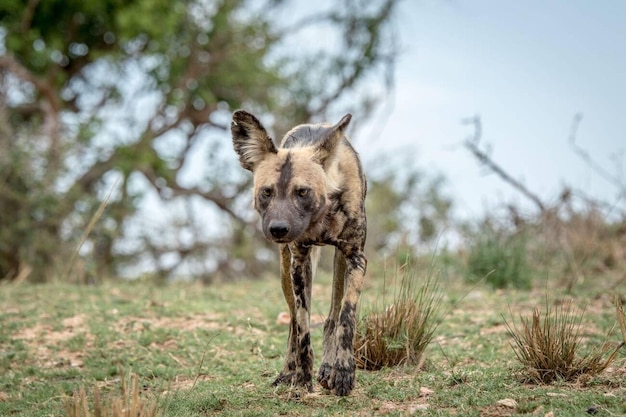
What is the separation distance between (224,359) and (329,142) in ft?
7.89

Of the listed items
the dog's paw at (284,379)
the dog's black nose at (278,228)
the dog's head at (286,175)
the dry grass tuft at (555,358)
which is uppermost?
the dog's head at (286,175)

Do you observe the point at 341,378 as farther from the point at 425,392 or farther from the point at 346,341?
the point at 425,392

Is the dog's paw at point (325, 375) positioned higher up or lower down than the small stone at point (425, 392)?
higher up

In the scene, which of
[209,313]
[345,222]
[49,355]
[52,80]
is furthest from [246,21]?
[345,222]

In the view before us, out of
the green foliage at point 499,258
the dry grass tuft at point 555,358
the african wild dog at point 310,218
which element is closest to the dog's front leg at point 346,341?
the african wild dog at point 310,218

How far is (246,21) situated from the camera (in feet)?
64.1

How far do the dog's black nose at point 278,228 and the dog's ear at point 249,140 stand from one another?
64 cm

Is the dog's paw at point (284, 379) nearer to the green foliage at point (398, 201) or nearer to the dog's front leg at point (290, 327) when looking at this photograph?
the dog's front leg at point (290, 327)

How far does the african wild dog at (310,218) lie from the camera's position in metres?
4.82

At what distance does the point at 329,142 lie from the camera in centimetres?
507

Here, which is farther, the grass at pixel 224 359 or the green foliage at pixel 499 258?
the green foliage at pixel 499 258

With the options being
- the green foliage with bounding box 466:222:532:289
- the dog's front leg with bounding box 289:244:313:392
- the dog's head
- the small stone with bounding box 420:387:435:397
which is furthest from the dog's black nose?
the green foliage with bounding box 466:222:532:289

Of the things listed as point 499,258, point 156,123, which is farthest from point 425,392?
point 156,123

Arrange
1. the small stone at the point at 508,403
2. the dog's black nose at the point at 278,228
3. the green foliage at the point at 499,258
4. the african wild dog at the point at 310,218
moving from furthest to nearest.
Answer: the green foliage at the point at 499,258 < the african wild dog at the point at 310,218 < the dog's black nose at the point at 278,228 < the small stone at the point at 508,403
